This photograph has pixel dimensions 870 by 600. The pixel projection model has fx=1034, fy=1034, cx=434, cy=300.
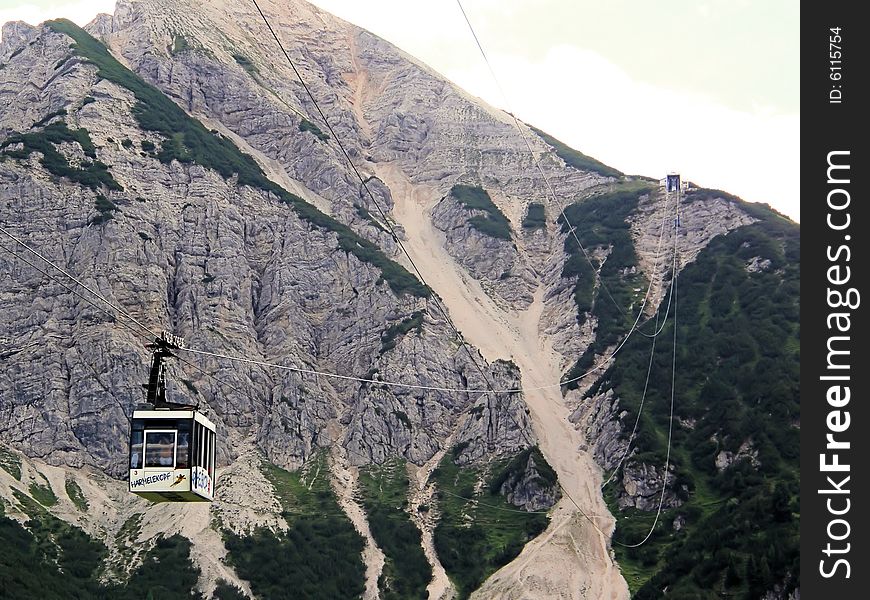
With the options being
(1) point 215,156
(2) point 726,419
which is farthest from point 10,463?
(2) point 726,419

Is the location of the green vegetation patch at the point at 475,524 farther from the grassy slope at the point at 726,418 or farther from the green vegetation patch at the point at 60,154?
the green vegetation patch at the point at 60,154

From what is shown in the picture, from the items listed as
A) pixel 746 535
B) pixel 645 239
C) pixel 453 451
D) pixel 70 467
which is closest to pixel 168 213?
pixel 70 467

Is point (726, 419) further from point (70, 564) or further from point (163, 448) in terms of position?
point (163, 448)

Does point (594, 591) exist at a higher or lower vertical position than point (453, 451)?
lower

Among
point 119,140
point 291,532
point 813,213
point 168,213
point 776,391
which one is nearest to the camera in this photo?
point 813,213

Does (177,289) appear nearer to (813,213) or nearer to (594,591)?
(594,591)

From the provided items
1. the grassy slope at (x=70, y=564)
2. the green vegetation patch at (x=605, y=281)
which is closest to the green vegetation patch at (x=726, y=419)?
the green vegetation patch at (x=605, y=281)
